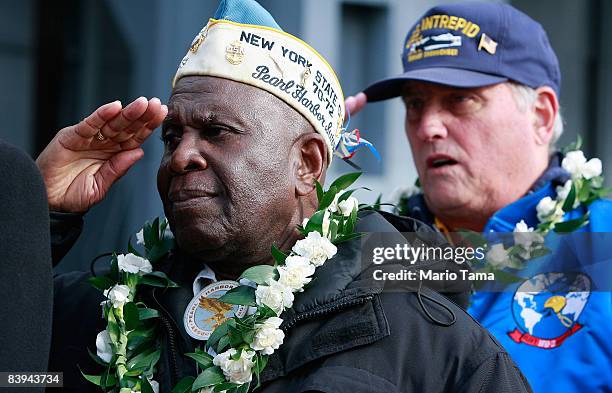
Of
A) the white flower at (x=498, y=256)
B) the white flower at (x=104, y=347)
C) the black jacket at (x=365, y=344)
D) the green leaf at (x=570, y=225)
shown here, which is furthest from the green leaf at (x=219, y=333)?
the green leaf at (x=570, y=225)

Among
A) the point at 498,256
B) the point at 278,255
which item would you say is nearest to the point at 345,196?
the point at 278,255

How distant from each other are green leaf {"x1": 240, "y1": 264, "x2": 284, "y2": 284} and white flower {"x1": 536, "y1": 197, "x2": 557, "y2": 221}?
4.26 ft

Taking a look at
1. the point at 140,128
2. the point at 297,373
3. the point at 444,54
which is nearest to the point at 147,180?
the point at 444,54

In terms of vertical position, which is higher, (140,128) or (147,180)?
(140,128)

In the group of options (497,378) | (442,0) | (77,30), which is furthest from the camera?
(77,30)

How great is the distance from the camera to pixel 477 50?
3770 millimetres

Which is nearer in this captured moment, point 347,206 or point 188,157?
point 188,157

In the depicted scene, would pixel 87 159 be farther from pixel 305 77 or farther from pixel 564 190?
pixel 564 190

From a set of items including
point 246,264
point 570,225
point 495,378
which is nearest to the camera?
point 495,378

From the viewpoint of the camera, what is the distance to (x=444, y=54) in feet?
12.4

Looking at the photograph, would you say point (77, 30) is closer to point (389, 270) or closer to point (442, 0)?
point (442, 0)

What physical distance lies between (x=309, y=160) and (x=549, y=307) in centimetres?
107

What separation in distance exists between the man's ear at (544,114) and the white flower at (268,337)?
1.72 meters

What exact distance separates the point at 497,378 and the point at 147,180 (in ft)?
15.4
